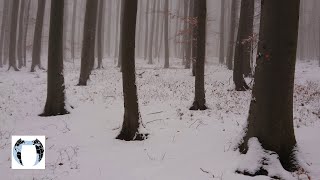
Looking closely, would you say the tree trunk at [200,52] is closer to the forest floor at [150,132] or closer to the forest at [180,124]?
the forest at [180,124]

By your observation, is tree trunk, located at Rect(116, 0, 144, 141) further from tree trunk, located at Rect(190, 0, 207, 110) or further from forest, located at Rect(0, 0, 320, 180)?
tree trunk, located at Rect(190, 0, 207, 110)

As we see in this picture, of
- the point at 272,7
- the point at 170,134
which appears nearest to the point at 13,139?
the point at 170,134

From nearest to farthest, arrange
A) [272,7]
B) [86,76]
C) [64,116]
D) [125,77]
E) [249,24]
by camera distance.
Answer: [272,7]
[125,77]
[64,116]
[249,24]
[86,76]

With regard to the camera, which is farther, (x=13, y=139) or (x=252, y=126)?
(x=13, y=139)

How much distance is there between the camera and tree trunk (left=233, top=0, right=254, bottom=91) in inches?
579

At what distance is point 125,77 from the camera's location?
880cm

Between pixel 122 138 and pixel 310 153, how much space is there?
4711mm

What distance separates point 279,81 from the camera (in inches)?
241

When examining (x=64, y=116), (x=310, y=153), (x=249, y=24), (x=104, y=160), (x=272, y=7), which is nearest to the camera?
(x=272, y=7)

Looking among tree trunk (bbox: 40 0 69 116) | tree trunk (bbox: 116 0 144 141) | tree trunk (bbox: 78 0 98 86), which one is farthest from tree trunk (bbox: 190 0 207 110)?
tree trunk (bbox: 78 0 98 86)

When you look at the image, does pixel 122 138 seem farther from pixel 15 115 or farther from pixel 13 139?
pixel 15 115

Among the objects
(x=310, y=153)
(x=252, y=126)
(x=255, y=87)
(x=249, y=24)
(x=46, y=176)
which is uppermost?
(x=249, y=24)

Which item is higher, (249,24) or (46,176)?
(249,24)

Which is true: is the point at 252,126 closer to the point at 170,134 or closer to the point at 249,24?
the point at 170,134
